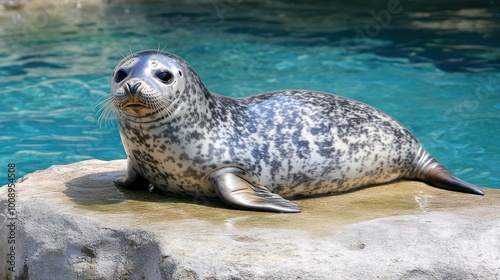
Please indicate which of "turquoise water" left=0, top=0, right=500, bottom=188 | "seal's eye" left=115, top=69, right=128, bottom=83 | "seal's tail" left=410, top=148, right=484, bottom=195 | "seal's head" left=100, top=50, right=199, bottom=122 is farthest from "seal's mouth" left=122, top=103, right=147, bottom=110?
"turquoise water" left=0, top=0, right=500, bottom=188

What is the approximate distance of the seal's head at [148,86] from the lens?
4.32 meters

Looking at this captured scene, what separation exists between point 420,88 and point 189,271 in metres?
6.23

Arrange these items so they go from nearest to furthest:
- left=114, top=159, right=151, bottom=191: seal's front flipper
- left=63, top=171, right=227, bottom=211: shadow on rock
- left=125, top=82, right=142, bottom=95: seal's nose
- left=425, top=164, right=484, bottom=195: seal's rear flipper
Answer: left=125, top=82, right=142, bottom=95: seal's nose, left=63, top=171, right=227, bottom=211: shadow on rock, left=114, top=159, right=151, bottom=191: seal's front flipper, left=425, top=164, right=484, bottom=195: seal's rear flipper

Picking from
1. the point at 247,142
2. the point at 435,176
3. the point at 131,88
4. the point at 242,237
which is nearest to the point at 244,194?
the point at 247,142

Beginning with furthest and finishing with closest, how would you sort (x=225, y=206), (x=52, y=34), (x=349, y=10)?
(x=349, y=10)
(x=52, y=34)
(x=225, y=206)

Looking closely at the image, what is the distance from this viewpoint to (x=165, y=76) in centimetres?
450

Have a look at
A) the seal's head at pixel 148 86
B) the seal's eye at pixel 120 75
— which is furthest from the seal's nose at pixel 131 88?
the seal's eye at pixel 120 75

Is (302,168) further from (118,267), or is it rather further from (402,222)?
(118,267)

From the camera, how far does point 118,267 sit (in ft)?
13.1

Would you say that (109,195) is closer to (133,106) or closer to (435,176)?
(133,106)

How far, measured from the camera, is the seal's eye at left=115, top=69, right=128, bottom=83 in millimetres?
4457

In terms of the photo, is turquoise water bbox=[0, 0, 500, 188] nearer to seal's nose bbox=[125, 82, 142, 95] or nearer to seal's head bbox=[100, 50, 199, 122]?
seal's head bbox=[100, 50, 199, 122]

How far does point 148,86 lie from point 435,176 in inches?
74.2

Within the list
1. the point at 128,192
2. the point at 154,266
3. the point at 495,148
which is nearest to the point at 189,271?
the point at 154,266
